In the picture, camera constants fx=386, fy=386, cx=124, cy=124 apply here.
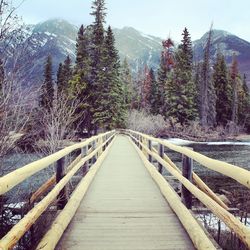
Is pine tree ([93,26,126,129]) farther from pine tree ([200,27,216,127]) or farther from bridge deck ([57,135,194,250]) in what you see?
bridge deck ([57,135,194,250])

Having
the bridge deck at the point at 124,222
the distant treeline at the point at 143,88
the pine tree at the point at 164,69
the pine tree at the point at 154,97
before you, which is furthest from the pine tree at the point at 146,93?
the bridge deck at the point at 124,222

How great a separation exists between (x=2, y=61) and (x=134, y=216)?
152 inches

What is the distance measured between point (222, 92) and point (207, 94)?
603 centimetres

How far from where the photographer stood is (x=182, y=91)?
175ft

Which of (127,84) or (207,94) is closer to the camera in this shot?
(207,94)

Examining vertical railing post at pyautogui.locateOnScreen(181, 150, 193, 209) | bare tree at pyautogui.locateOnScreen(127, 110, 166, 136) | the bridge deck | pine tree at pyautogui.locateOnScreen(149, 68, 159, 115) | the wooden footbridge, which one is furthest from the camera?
pine tree at pyautogui.locateOnScreen(149, 68, 159, 115)

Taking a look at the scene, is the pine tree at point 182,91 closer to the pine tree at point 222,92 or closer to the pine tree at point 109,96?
the pine tree at point 222,92

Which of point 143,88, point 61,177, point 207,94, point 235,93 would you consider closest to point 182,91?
point 207,94

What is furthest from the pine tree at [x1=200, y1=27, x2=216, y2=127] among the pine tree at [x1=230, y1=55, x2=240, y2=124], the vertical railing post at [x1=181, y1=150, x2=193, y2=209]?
the vertical railing post at [x1=181, y1=150, x2=193, y2=209]

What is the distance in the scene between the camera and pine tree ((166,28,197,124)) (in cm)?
5309

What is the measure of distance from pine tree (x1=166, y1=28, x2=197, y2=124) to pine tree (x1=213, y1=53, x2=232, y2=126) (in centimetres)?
982

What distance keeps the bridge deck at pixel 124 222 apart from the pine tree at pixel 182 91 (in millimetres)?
45564

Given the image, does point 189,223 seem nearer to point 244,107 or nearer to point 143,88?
point 244,107

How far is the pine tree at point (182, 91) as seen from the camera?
5309 centimetres
